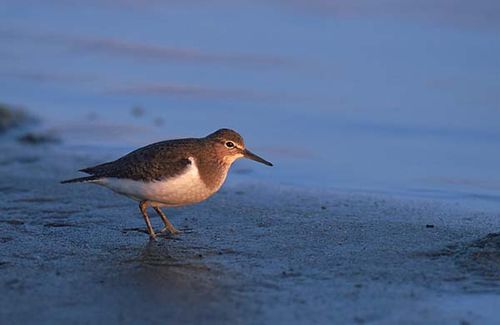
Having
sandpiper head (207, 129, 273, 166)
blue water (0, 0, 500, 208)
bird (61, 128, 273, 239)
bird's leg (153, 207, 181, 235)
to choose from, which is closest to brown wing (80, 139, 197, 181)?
bird (61, 128, 273, 239)

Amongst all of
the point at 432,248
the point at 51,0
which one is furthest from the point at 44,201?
the point at 51,0

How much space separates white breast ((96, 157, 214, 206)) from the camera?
7137mm

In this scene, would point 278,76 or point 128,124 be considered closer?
point 128,124

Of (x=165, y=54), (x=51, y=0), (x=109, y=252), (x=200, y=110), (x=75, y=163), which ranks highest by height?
(x=51, y=0)

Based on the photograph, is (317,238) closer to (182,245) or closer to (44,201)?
(182,245)

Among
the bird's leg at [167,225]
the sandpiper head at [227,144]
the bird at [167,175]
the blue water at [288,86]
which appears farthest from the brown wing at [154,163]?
the blue water at [288,86]

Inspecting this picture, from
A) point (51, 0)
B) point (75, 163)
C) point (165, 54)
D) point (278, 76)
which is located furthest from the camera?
point (51, 0)

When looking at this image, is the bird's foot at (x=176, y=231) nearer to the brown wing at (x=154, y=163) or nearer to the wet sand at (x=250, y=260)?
the wet sand at (x=250, y=260)

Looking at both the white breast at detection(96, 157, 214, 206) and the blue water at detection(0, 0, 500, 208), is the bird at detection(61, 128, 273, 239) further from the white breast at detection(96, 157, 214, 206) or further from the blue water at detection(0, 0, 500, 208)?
the blue water at detection(0, 0, 500, 208)

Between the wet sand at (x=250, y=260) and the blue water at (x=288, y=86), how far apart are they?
1.39 meters

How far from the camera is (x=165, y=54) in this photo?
47.6 feet

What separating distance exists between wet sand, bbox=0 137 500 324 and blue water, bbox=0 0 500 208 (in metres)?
1.39

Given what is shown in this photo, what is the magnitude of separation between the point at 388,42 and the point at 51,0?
7.09 meters

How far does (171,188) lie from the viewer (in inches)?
281
